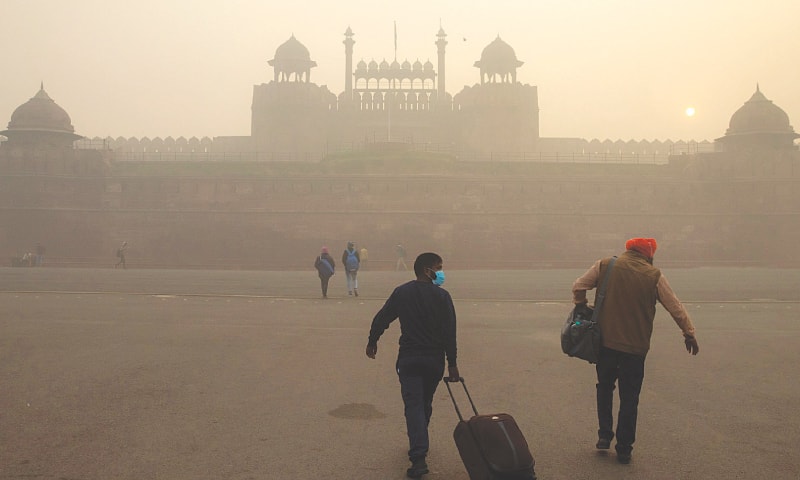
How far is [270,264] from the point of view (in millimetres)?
28234

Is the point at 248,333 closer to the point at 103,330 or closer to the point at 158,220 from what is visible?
the point at 103,330

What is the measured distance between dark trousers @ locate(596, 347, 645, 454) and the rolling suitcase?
39.9 inches

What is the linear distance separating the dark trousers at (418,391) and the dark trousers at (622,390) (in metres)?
1.02

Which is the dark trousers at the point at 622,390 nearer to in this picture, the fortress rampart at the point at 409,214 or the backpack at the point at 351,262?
the backpack at the point at 351,262

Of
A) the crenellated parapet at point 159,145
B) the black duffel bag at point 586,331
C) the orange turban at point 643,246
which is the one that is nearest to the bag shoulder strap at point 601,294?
the black duffel bag at point 586,331

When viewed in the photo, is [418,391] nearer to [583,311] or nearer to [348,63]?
[583,311]

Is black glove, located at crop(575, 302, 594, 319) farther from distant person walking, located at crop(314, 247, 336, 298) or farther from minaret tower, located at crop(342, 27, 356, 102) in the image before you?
minaret tower, located at crop(342, 27, 356, 102)

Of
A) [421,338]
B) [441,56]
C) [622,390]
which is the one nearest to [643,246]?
[622,390]

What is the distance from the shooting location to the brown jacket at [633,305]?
418cm

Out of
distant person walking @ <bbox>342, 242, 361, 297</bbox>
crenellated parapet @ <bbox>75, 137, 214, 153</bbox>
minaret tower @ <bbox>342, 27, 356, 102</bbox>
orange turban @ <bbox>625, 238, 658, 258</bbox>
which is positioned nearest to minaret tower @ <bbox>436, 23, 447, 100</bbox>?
minaret tower @ <bbox>342, 27, 356, 102</bbox>

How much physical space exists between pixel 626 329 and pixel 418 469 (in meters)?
1.47

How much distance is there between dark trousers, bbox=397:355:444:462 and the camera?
12.6 ft

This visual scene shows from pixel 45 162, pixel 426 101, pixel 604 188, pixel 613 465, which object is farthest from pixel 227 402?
pixel 426 101

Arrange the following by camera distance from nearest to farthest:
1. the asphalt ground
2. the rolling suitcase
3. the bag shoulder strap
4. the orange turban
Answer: the rolling suitcase → the asphalt ground → the bag shoulder strap → the orange turban
